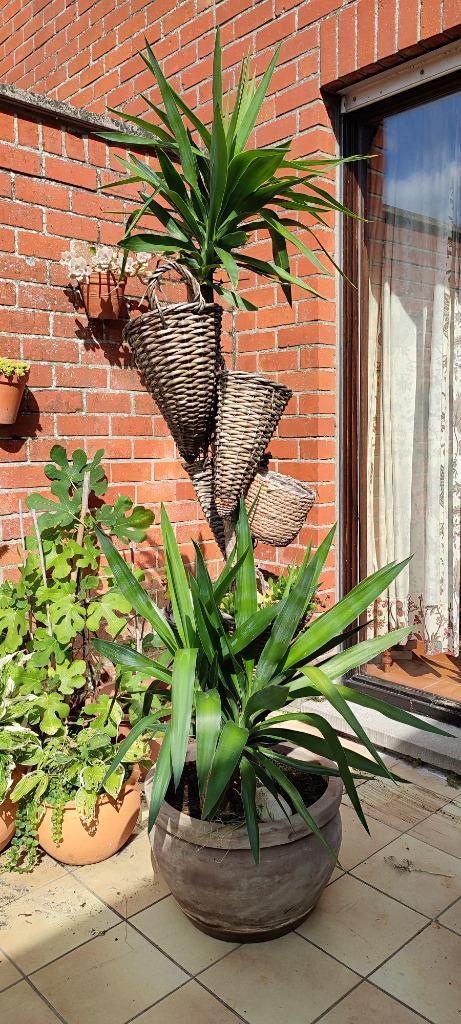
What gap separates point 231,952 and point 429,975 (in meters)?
0.47

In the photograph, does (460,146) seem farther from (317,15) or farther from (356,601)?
(356,601)

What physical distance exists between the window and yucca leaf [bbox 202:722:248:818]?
157 centimetres

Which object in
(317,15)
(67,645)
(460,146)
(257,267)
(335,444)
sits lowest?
(67,645)

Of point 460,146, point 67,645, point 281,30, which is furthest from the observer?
point 281,30

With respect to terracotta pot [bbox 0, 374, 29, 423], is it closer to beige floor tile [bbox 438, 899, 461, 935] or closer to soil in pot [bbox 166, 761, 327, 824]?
soil in pot [bbox 166, 761, 327, 824]

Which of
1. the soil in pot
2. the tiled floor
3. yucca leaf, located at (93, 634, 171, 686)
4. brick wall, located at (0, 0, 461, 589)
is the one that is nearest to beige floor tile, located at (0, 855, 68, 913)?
the tiled floor

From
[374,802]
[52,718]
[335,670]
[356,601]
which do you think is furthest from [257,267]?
[374,802]

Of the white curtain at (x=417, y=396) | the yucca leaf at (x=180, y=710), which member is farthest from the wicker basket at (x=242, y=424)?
the white curtain at (x=417, y=396)

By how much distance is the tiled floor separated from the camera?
5.29ft

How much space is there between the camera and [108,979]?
1704 mm

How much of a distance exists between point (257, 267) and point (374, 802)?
180 centimetres

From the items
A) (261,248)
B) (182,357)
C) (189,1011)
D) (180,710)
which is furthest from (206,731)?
(261,248)

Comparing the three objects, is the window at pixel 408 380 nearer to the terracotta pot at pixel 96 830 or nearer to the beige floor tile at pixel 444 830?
the beige floor tile at pixel 444 830

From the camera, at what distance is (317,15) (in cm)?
284
